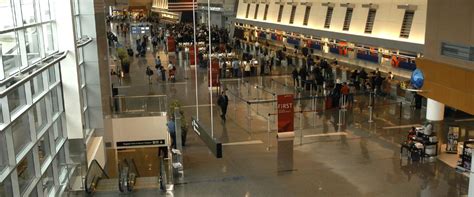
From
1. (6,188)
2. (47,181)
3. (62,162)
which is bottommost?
(62,162)

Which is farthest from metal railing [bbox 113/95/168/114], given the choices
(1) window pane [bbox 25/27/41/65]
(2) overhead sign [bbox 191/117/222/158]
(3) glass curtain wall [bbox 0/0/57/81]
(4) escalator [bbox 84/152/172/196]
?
(1) window pane [bbox 25/27/41/65]

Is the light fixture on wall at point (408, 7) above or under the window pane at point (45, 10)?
under

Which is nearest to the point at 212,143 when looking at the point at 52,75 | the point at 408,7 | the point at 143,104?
the point at 52,75

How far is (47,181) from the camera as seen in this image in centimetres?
1144

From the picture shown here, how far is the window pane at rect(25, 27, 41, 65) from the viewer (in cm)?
1007

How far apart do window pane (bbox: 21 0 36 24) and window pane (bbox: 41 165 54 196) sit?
332 cm

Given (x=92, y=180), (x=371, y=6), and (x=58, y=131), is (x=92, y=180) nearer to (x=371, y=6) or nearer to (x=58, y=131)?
(x=58, y=131)

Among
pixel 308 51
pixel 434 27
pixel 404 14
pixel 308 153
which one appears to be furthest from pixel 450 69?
Answer: pixel 308 51

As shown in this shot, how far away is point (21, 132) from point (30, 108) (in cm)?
49

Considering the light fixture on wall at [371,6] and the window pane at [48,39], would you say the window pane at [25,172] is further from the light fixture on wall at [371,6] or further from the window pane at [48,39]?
the light fixture on wall at [371,6]

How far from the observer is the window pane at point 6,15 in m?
8.40

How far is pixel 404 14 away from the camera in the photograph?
23734mm

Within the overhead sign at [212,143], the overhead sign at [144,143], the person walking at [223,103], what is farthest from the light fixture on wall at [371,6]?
the overhead sign at [212,143]

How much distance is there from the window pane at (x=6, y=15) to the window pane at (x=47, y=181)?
365 cm
